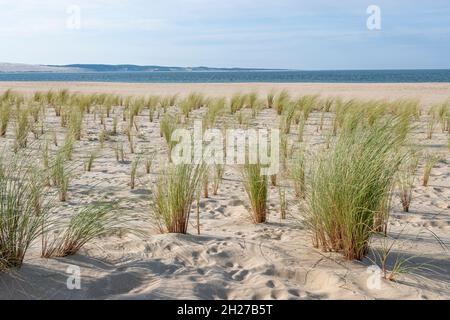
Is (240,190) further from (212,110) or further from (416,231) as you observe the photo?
(212,110)

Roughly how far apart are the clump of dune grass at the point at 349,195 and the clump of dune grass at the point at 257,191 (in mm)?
622

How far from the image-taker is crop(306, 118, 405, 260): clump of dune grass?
299 centimetres

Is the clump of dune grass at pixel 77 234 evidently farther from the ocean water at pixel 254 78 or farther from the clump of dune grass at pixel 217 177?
the ocean water at pixel 254 78

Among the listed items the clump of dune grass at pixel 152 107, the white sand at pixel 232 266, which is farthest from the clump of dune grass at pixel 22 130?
the clump of dune grass at pixel 152 107

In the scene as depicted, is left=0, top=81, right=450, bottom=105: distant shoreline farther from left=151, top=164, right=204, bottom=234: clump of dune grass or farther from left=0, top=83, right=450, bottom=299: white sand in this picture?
left=151, top=164, right=204, bottom=234: clump of dune grass

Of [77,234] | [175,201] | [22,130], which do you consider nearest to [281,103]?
[22,130]

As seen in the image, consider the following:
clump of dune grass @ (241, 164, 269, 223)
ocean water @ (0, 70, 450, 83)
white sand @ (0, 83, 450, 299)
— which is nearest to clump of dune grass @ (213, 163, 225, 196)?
white sand @ (0, 83, 450, 299)

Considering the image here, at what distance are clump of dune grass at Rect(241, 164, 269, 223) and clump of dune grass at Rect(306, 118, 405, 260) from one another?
0.62 m

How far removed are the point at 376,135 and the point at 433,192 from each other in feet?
5.95

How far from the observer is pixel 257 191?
3.89 meters

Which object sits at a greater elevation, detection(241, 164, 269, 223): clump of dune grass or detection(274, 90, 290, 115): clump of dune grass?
detection(274, 90, 290, 115): clump of dune grass

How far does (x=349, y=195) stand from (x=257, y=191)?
1.04 meters

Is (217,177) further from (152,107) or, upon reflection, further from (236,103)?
A: (236,103)
